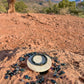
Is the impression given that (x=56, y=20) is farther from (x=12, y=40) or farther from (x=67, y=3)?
(x=67, y=3)

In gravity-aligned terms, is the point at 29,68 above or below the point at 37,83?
above

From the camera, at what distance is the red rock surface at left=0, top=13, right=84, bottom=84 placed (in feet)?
8.20

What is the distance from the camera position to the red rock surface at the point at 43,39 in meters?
2.50

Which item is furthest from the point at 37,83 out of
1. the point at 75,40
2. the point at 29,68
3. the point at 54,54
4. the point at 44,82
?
the point at 75,40

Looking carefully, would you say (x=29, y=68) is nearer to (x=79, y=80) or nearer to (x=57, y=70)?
(x=57, y=70)

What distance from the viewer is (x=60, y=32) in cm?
464

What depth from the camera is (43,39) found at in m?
4.04

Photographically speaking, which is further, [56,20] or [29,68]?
[56,20]

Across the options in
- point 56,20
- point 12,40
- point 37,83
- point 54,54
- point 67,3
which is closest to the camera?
point 37,83

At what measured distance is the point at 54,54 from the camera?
8.96 feet

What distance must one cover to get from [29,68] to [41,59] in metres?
0.33

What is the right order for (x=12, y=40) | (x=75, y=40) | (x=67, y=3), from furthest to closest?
(x=67, y=3), (x=75, y=40), (x=12, y=40)

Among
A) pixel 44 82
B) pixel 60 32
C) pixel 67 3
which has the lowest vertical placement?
pixel 44 82

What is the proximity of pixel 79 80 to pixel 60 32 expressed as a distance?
2961 mm
